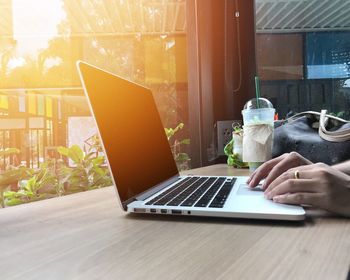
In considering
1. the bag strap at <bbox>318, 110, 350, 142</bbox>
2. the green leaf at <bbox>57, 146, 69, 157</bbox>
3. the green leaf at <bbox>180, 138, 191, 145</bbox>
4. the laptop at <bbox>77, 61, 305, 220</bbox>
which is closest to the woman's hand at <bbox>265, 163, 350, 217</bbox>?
the laptop at <bbox>77, 61, 305, 220</bbox>

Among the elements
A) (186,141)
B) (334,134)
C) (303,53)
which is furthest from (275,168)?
(303,53)

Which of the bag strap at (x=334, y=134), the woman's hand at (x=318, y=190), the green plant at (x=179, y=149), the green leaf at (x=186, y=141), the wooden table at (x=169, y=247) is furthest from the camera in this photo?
the green leaf at (x=186, y=141)

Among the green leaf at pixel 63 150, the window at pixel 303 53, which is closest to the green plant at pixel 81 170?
the green leaf at pixel 63 150

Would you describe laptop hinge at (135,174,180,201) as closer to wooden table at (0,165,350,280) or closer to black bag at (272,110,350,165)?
wooden table at (0,165,350,280)

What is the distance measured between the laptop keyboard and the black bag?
0.34m

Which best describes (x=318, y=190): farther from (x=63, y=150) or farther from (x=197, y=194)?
(x=63, y=150)

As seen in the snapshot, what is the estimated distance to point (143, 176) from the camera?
0.73 meters

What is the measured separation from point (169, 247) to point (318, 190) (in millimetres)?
275

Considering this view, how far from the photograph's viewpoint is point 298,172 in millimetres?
597

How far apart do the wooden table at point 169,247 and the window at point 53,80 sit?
1.73ft

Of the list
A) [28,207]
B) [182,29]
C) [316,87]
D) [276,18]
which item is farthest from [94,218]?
[276,18]

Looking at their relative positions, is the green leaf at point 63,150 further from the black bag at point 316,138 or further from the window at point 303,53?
the window at point 303,53

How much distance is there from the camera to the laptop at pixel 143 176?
565 millimetres

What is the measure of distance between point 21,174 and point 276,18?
1.67 meters
